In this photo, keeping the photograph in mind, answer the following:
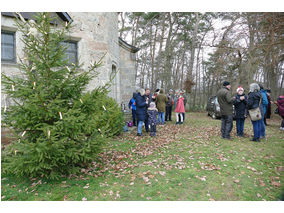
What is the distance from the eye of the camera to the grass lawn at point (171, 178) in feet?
10.0

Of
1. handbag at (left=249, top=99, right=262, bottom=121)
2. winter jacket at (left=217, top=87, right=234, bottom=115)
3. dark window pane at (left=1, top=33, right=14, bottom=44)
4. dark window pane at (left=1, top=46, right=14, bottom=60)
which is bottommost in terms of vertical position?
handbag at (left=249, top=99, right=262, bottom=121)

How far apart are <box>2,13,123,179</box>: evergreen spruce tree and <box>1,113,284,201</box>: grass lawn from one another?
1.23ft

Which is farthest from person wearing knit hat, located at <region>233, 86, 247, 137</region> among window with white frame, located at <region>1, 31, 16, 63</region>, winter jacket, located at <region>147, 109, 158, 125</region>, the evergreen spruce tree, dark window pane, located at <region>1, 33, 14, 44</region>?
dark window pane, located at <region>1, 33, 14, 44</region>

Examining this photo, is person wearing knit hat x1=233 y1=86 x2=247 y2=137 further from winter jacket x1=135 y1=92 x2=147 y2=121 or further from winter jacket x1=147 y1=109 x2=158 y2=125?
winter jacket x1=135 y1=92 x2=147 y2=121

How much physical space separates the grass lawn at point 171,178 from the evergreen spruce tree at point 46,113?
0.37 metres

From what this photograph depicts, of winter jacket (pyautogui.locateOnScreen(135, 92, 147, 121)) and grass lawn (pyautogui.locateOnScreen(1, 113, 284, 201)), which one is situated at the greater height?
winter jacket (pyautogui.locateOnScreen(135, 92, 147, 121))

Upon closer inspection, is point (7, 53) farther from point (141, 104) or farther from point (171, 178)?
point (171, 178)

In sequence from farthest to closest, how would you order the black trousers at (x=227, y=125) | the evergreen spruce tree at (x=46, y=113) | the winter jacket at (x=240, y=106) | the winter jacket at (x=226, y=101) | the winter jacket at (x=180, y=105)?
1. the winter jacket at (x=180, y=105)
2. the winter jacket at (x=240, y=106)
3. the black trousers at (x=227, y=125)
4. the winter jacket at (x=226, y=101)
5. the evergreen spruce tree at (x=46, y=113)

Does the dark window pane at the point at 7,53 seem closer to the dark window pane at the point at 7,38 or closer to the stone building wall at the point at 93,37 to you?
the dark window pane at the point at 7,38

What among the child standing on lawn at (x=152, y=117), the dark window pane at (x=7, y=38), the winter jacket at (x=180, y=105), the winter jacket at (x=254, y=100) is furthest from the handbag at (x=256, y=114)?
the dark window pane at (x=7, y=38)

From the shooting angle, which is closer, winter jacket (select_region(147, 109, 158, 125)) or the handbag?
the handbag

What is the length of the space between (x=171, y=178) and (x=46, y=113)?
2.69 metres

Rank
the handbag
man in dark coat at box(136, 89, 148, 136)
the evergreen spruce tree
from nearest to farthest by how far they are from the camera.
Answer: the evergreen spruce tree < the handbag < man in dark coat at box(136, 89, 148, 136)

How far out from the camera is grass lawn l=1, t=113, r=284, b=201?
3.06 metres
